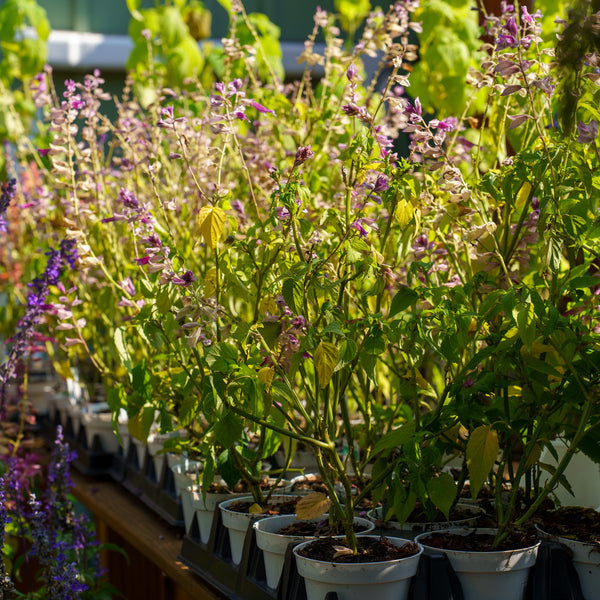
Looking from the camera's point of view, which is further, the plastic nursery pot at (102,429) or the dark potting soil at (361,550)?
the plastic nursery pot at (102,429)

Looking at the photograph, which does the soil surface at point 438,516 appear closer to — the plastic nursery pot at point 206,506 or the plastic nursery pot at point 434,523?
the plastic nursery pot at point 434,523

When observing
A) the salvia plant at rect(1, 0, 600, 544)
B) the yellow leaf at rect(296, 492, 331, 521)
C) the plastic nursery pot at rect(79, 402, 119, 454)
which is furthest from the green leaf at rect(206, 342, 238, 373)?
the plastic nursery pot at rect(79, 402, 119, 454)

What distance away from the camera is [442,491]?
934 millimetres

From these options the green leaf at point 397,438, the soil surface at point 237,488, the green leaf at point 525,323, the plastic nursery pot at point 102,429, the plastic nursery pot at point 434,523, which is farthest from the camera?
the plastic nursery pot at point 102,429

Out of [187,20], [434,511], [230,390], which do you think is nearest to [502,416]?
[434,511]

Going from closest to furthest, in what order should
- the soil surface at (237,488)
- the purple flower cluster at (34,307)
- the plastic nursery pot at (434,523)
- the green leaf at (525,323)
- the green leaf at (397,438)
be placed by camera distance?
1. the green leaf at (525,323)
2. the green leaf at (397,438)
3. the plastic nursery pot at (434,523)
4. the soil surface at (237,488)
5. the purple flower cluster at (34,307)

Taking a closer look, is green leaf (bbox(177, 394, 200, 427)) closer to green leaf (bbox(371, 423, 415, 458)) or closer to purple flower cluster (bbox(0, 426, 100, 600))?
green leaf (bbox(371, 423, 415, 458))

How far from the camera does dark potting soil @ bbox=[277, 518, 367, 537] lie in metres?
1.01

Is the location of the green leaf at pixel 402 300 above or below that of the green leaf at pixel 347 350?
above

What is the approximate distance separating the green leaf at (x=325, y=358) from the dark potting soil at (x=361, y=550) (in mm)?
195

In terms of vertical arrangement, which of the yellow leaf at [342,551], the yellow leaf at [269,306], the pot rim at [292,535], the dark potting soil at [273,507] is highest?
the yellow leaf at [269,306]

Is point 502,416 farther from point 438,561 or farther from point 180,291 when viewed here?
point 180,291

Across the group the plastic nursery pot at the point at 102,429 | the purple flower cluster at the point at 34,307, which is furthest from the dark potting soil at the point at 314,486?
the plastic nursery pot at the point at 102,429

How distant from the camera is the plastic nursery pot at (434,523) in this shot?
1.03 metres
